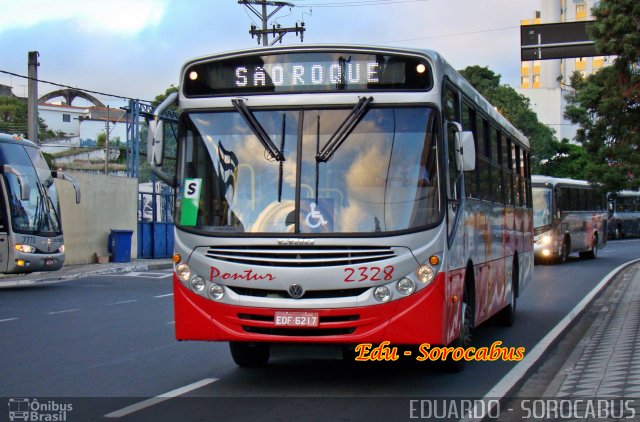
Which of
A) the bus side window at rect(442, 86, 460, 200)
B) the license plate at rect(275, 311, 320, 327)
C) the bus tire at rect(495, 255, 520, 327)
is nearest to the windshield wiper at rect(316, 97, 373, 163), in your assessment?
the bus side window at rect(442, 86, 460, 200)

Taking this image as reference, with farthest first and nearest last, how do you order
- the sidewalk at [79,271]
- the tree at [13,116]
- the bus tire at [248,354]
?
the tree at [13,116]
the sidewalk at [79,271]
the bus tire at [248,354]

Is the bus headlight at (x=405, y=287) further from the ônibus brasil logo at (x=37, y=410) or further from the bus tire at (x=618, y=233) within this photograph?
the bus tire at (x=618, y=233)

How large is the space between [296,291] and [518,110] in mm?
52778

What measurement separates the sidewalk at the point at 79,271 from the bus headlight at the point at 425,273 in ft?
60.5

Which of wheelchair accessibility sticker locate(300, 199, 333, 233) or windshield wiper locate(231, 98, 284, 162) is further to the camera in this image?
windshield wiper locate(231, 98, 284, 162)

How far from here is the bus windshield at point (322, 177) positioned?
8.09 metres

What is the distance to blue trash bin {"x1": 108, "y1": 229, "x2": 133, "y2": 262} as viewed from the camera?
3269cm

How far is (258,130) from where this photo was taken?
8367mm

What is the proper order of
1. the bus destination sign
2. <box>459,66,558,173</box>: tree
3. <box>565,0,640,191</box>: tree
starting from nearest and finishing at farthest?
1. the bus destination sign
2. <box>565,0,640,191</box>: tree
3. <box>459,66,558,173</box>: tree

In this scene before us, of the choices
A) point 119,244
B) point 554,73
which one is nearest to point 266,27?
point 119,244

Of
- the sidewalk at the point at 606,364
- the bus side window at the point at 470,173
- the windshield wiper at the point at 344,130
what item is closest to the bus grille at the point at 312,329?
the windshield wiper at the point at 344,130

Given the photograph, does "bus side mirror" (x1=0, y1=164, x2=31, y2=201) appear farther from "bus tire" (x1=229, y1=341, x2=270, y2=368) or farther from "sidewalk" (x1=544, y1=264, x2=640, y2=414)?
"bus tire" (x1=229, y1=341, x2=270, y2=368)

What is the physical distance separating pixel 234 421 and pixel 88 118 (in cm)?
7625

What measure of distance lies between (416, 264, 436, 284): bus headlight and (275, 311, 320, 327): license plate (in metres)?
0.96
